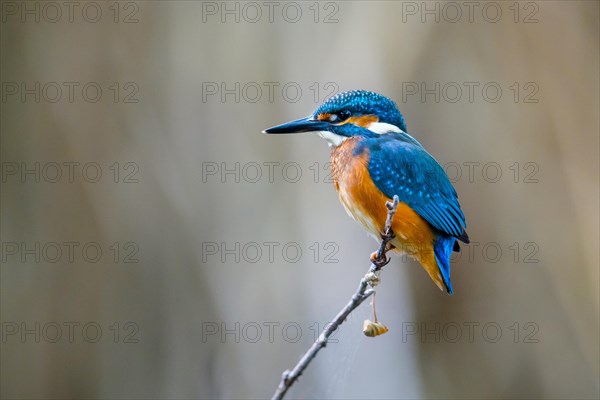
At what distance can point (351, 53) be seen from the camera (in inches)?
110

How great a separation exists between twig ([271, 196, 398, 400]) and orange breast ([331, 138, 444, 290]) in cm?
7

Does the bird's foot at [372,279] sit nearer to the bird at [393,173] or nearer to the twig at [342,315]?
the twig at [342,315]

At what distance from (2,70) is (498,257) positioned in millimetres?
2391

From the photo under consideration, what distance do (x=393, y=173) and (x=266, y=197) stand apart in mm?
1497

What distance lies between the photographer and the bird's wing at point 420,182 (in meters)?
1.34

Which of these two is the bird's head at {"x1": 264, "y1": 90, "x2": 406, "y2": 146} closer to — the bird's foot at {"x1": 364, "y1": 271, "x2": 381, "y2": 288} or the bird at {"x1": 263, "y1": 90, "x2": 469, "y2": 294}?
the bird at {"x1": 263, "y1": 90, "x2": 469, "y2": 294}

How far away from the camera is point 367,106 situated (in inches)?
56.3

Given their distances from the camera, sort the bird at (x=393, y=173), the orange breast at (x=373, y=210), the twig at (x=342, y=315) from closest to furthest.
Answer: the twig at (x=342, y=315), the bird at (x=393, y=173), the orange breast at (x=373, y=210)

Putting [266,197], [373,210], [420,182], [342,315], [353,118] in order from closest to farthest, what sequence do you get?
[342,315] → [420,182] → [353,118] → [373,210] → [266,197]

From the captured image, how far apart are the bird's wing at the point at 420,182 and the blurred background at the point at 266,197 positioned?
4.31 feet

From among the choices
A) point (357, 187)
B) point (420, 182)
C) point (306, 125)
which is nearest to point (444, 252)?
point (420, 182)

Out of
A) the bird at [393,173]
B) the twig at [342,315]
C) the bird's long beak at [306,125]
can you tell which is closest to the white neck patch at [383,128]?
the bird at [393,173]

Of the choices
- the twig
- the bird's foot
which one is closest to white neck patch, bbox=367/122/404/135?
the twig

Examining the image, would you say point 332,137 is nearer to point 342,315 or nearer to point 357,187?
point 357,187
